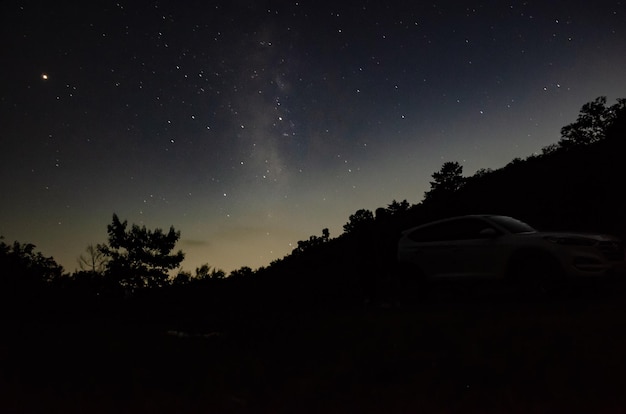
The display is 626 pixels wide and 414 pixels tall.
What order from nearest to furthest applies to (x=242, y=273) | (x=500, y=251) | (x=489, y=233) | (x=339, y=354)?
1. (x=339, y=354)
2. (x=500, y=251)
3. (x=489, y=233)
4. (x=242, y=273)

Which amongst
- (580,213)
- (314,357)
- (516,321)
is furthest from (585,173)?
(314,357)

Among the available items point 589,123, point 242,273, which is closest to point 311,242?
point 242,273

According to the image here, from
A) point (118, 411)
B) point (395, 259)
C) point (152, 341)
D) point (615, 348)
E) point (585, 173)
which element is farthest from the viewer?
point (585, 173)

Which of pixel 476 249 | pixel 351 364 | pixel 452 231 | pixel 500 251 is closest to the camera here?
pixel 351 364

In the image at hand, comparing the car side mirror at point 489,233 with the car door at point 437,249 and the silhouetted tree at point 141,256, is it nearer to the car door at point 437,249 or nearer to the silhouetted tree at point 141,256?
the car door at point 437,249

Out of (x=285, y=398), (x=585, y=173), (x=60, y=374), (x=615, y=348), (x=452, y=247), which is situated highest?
(x=585, y=173)

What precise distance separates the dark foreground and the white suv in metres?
0.59

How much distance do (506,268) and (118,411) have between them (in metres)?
6.85

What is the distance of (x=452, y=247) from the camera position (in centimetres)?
991

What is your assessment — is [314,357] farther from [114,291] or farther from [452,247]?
[114,291]

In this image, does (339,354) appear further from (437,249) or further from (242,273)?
(242,273)

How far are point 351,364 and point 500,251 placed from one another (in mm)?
4570

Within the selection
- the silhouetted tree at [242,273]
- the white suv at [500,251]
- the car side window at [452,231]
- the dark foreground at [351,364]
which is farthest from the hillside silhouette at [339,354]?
the silhouetted tree at [242,273]

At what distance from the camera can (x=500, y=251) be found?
919cm
